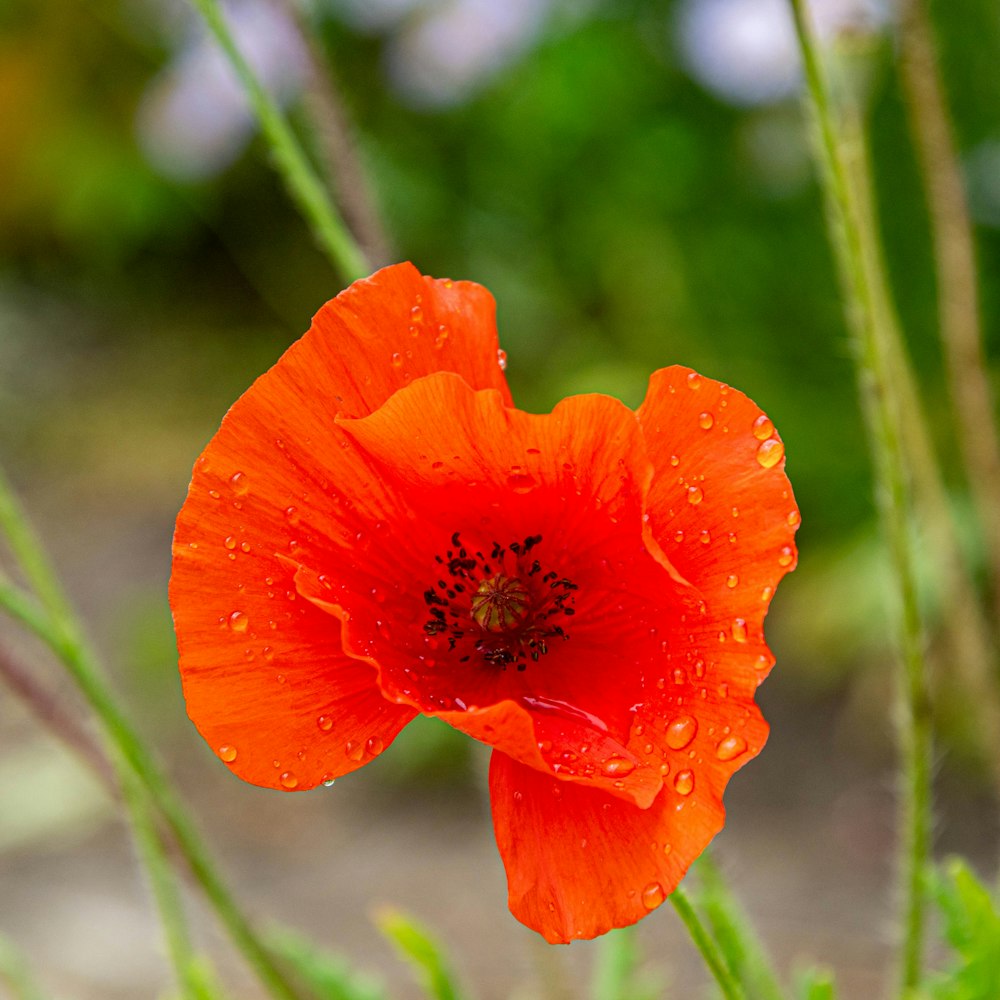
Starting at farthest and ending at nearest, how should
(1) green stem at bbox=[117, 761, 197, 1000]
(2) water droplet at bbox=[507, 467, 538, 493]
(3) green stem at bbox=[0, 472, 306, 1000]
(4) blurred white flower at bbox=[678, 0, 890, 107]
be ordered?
(4) blurred white flower at bbox=[678, 0, 890, 107] < (1) green stem at bbox=[117, 761, 197, 1000] < (3) green stem at bbox=[0, 472, 306, 1000] < (2) water droplet at bbox=[507, 467, 538, 493]

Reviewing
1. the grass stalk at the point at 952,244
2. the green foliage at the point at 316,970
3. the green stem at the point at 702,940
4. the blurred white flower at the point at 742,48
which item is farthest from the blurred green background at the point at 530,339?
the green stem at the point at 702,940

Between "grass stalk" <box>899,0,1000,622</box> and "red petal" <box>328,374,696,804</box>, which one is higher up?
"grass stalk" <box>899,0,1000,622</box>

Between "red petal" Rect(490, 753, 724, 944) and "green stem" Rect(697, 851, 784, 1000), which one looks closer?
"red petal" Rect(490, 753, 724, 944)

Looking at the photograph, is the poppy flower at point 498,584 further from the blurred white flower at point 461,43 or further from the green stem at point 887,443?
the blurred white flower at point 461,43

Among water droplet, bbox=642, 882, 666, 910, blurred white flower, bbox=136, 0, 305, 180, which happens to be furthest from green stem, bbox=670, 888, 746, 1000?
blurred white flower, bbox=136, 0, 305, 180

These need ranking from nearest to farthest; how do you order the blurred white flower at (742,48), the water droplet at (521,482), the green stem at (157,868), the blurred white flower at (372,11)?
the water droplet at (521,482) < the green stem at (157,868) < the blurred white flower at (742,48) < the blurred white flower at (372,11)

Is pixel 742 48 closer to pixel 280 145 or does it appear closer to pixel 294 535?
pixel 280 145

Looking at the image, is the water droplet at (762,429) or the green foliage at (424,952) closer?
the water droplet at (762,429)

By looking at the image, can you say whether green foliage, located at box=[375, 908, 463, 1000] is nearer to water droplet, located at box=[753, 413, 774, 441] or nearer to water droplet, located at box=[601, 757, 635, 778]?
water droplet, located at box=[601, 757, 635, 778]

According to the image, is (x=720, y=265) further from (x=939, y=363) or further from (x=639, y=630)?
(x=639, y=630)
